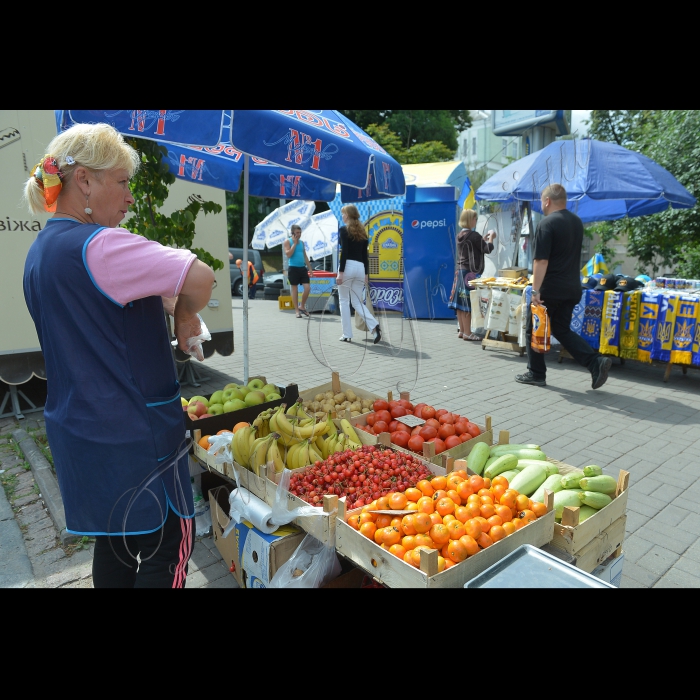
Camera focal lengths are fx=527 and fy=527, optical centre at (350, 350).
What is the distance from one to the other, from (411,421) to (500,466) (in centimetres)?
63

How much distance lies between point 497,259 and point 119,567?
1287 centimetres

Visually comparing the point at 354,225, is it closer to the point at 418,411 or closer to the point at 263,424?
the point at 418,411

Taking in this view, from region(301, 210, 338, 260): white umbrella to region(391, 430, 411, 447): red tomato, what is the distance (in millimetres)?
11331

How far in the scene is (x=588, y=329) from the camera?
7.05 metres

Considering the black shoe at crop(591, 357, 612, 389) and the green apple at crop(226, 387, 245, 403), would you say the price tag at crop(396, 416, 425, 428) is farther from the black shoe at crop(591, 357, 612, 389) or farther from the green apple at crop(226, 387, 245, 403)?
the black shoe at crop(591, 357, 612, 389)

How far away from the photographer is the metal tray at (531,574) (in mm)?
1912

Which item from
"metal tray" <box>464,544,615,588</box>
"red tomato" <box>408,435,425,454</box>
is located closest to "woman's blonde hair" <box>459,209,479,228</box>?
"red tomato" <box>408,435,425,454</box>

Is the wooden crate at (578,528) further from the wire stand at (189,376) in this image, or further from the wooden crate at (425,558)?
the wire stand at (189,376)

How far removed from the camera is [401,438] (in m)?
3.22

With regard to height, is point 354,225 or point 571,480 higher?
point 354,225

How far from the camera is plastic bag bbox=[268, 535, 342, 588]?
7.87ft

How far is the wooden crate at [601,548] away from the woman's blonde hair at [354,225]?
14.7 ft

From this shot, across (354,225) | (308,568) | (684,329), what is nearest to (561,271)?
(684,329)

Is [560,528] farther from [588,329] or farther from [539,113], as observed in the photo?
[539,113]
